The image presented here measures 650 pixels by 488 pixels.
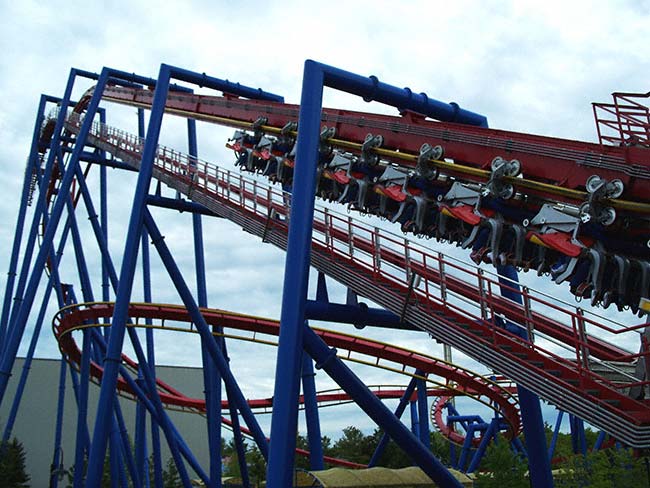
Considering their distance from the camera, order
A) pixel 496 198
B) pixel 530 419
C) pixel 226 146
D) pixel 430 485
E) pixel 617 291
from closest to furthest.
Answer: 1. pixel 617 291
2. pixel 496 198
3. pixel 530 419
4. pixel 430 485
5. pixel 226 146

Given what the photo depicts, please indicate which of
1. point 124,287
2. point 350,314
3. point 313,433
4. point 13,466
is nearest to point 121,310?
point 124,287

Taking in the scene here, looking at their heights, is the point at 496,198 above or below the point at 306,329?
above

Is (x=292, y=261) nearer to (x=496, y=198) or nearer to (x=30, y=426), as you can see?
(x=496, y=198)

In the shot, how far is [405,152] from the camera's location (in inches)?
360

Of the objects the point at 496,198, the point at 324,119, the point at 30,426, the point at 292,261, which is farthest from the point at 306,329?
the point at 30,426

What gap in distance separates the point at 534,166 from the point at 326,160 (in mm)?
4455

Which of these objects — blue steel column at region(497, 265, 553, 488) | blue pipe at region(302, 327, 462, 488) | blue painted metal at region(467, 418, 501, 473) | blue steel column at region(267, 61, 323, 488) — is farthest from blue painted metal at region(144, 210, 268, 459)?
blue painted metal at region(467, 418, 501, 473)

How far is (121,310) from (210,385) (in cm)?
282

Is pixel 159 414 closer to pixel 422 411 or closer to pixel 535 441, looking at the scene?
pixel 422 411

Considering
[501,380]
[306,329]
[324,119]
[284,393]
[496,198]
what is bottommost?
[501,380]

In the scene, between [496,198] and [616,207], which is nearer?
[616,207]

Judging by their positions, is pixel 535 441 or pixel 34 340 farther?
pixel 34 340

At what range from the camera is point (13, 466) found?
983 inches

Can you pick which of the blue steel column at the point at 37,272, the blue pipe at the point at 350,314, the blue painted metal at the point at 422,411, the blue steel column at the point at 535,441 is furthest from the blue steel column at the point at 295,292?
the blue painted metal at the point at 422,411
